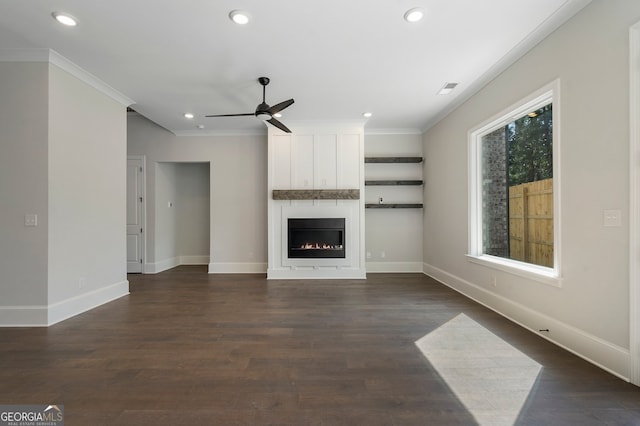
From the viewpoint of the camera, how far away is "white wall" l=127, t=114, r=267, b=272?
19.0 feet

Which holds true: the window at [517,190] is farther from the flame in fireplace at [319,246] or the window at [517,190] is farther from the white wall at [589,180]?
the flame in fireplace at [319,246]

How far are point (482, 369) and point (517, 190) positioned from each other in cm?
211

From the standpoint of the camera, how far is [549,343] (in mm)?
2510

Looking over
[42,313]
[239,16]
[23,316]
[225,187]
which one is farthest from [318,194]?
[23,316]

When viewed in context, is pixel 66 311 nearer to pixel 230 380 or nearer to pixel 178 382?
pixel 178 382

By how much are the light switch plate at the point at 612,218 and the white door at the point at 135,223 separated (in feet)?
22.3

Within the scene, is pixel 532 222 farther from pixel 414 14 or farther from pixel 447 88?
pixel 414 14

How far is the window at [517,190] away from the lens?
2.74 m

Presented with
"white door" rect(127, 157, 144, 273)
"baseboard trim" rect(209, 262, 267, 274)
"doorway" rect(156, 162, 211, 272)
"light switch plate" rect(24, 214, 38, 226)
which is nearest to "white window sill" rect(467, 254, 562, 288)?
"baseboard trim" rect(209, 262, 267, 274)

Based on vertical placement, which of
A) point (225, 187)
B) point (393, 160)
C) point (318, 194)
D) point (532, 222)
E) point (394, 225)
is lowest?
point (394, 225)

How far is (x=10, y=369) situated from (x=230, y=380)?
1.70 m

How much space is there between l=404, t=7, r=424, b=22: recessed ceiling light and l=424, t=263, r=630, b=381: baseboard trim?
114 inches

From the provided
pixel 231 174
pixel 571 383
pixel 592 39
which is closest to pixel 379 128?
pixel 231 174

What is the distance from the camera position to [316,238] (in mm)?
5316
